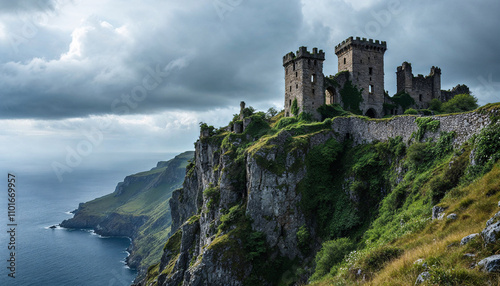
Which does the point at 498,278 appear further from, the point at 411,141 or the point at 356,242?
the point at 411,141

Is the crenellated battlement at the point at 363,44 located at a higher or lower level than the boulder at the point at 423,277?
higher

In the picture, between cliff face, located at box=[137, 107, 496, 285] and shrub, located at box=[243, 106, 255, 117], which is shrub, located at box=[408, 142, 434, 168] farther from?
shrub, located at box=[243, 106, 255, 117]

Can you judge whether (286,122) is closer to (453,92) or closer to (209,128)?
(209,128)

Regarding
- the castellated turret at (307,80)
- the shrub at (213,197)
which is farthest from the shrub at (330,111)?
the shrub at (213,197)

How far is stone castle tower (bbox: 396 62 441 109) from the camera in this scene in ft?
243

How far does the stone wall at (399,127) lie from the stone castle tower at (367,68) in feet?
64.9

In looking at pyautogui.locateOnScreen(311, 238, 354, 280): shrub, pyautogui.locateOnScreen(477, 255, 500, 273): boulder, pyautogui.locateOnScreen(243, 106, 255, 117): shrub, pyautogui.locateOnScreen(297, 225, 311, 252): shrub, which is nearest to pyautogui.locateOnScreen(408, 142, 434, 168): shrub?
pyautogui.locateOnScreen(311, 238, 354, 280): shrub

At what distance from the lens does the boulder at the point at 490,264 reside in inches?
412

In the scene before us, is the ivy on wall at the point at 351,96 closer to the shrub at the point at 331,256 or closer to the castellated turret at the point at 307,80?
the castellated turret at the point at 307,80

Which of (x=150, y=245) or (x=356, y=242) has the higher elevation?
(x=356, y=242)

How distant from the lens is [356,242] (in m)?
34.5

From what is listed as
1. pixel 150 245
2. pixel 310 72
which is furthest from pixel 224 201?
pixel 150 245

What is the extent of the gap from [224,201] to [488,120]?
3951cm

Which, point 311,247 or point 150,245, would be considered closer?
point 311,247
